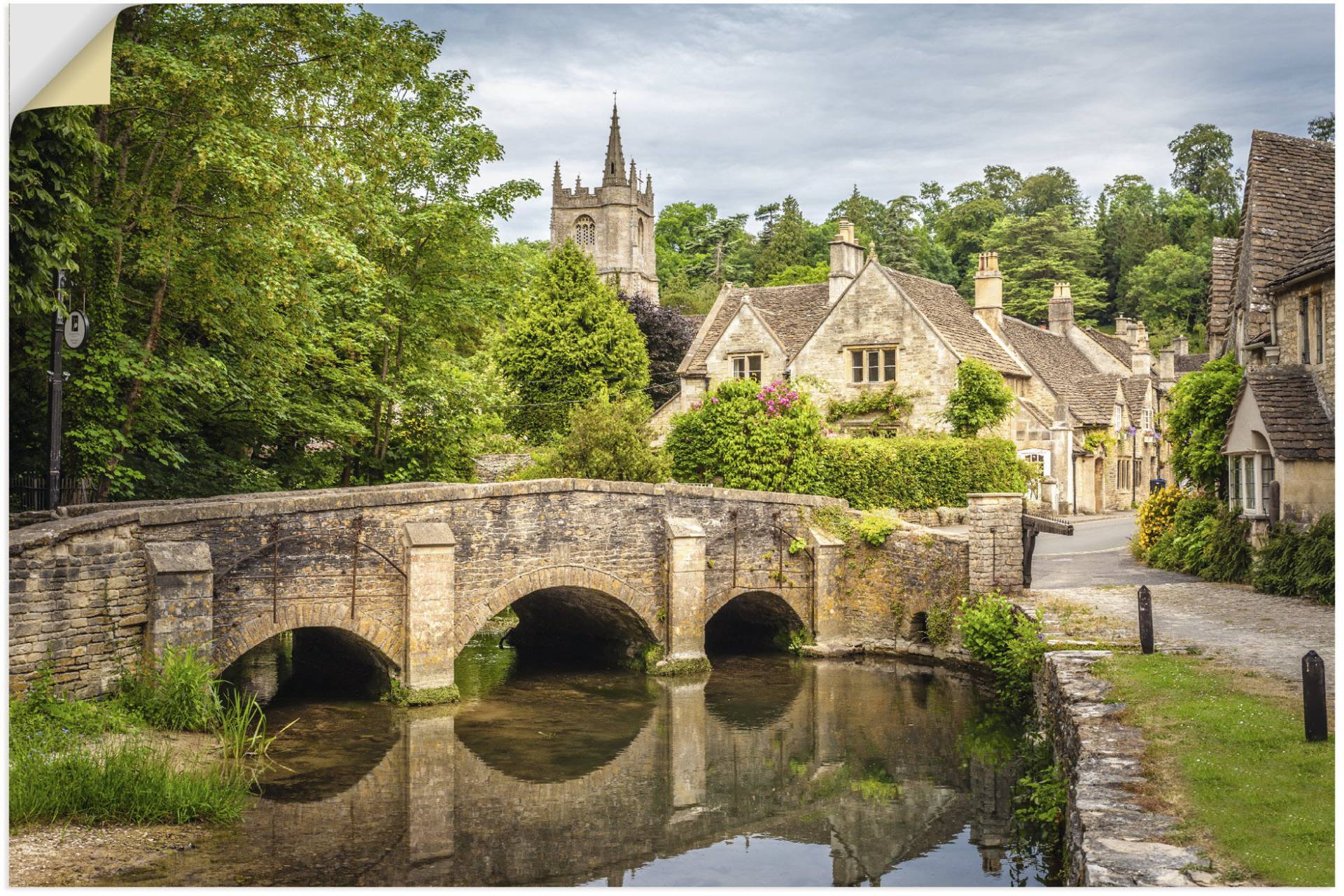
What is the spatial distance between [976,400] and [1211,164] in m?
41.7

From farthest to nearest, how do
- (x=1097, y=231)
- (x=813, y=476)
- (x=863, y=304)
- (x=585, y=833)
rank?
(x=1097, y=231) < (x=863, y=304) < (x=813, y=476) < (x=585, y=833)

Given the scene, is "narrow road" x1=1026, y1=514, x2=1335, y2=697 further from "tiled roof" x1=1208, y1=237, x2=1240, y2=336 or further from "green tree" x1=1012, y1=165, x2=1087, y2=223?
"green tree" x1=1012, y1=165, x2=1087, y2=223

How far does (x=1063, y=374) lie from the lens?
4228cm

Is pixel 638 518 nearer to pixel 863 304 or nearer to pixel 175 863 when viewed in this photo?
pixel 175 863

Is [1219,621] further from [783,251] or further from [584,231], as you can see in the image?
[584,231]

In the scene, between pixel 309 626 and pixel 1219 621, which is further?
pixel 309 626

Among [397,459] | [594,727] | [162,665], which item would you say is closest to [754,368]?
[397,459]

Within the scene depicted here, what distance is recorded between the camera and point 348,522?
50.9 feet

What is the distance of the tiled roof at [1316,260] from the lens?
1576 cm

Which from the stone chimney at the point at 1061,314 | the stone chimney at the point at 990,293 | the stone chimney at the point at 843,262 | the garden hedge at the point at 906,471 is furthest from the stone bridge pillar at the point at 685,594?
the stone chimney at the point at 1061,314

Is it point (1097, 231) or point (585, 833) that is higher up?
point (1097, 231)

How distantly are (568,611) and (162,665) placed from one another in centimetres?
911

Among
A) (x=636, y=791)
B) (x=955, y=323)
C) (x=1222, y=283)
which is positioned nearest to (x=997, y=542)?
(x=636, y=791)

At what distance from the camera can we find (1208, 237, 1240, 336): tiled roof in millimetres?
23688
